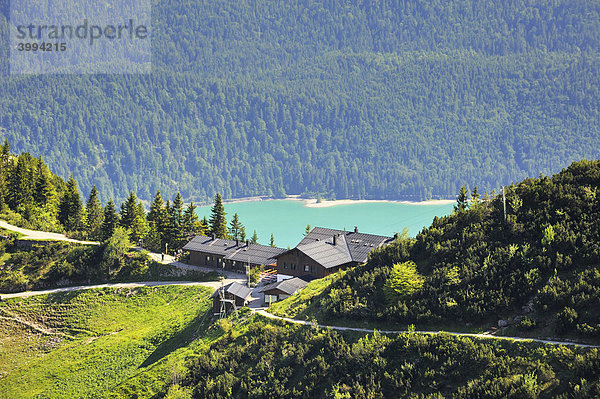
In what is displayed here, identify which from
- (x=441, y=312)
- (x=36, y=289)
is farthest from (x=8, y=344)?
(x=441, y=312)

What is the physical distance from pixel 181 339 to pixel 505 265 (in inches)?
1164

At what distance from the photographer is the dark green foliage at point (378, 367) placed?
106ft

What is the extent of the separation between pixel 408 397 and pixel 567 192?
18.4 m

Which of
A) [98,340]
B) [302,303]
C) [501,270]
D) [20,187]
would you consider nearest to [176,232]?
[98,340]

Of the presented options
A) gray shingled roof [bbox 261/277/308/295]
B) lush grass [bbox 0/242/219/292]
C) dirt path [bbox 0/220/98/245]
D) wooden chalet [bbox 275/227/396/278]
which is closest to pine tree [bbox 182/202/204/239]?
lush grass [bbox 0/242/219/292]

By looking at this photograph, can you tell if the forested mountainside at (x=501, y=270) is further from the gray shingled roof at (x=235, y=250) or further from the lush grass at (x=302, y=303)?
the gray shingled roof at (x=235, y=250)

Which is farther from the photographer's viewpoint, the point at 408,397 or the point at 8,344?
the point at 8,344

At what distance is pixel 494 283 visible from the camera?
134 ft

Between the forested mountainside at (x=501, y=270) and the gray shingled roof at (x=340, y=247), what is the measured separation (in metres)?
14.4

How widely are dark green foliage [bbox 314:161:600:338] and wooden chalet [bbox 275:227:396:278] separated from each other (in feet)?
46.4

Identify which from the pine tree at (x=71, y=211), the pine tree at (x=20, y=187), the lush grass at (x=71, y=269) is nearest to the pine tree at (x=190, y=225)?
the lush grass at (x=71, y=269)

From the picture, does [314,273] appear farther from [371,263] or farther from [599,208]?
[599,208]

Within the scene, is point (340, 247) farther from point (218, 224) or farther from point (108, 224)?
point (108, 224)

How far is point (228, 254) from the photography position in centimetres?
7681
